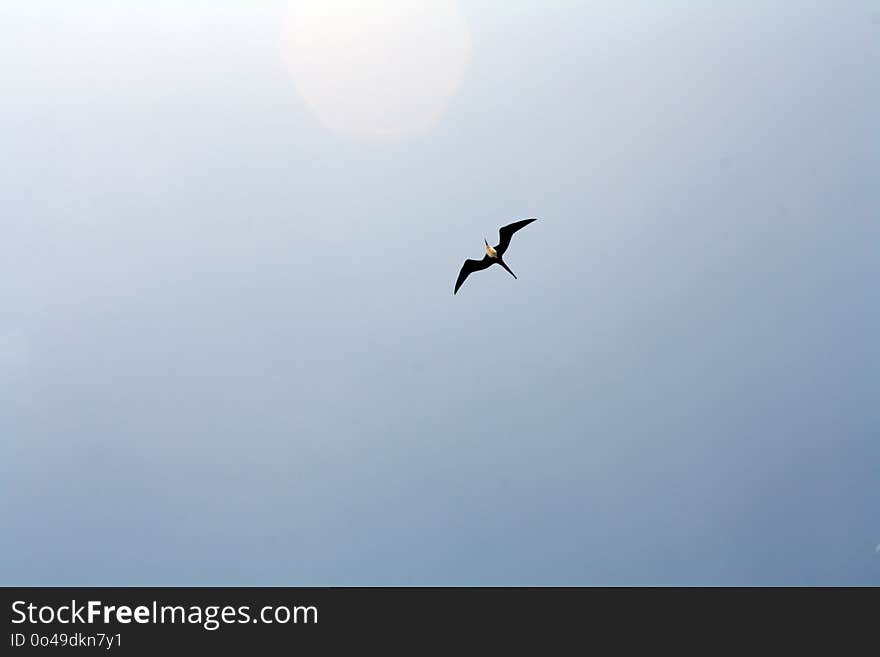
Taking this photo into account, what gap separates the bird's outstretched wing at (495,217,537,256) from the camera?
3194 cm

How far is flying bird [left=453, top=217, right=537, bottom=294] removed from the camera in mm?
32031

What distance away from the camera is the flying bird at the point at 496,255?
1261 inches

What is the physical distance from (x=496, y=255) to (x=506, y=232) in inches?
58.8

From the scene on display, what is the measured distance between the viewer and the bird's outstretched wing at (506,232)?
31938 mm

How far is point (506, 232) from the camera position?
32.2 metres
